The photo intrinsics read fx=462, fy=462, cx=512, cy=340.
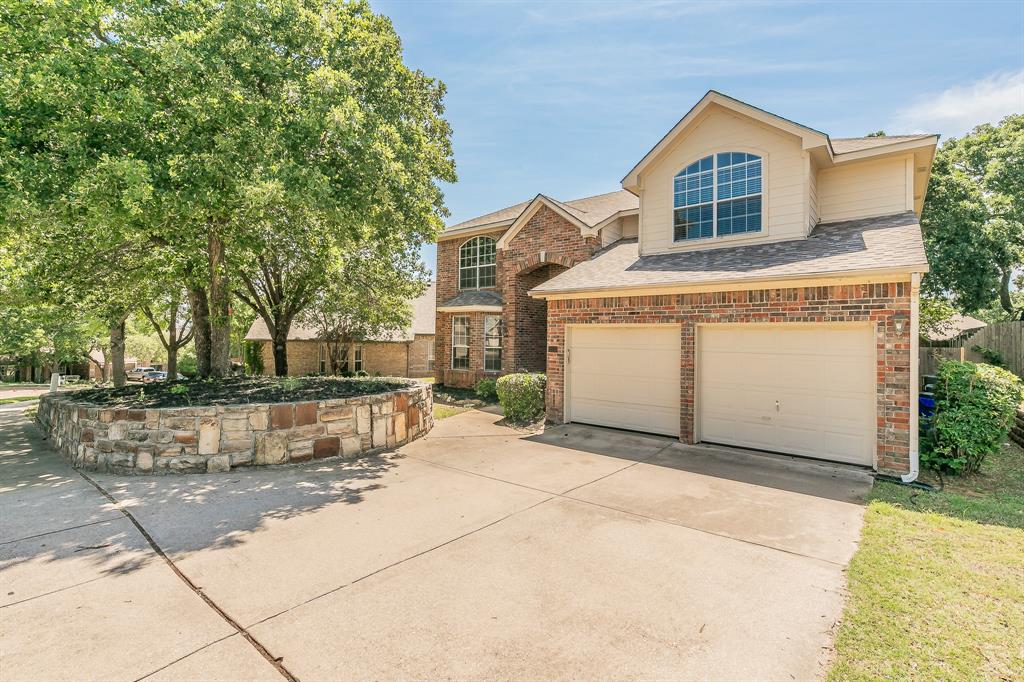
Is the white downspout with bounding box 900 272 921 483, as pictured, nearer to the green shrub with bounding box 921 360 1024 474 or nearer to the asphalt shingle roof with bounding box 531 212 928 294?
the asphalt shingle roof with bounding box 531 212 928 294

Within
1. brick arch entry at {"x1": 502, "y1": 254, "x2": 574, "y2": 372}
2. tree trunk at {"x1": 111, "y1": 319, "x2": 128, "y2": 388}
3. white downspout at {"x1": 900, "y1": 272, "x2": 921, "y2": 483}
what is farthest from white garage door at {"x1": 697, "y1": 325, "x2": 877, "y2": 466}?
tree trunk at {"x1": 111, "y1": 319, "x2": 128, "y2": 388}

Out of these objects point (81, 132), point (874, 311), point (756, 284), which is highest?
point (81, 132)

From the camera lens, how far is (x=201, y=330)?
10.9 metres

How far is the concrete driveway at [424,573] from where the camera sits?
291 centimetres

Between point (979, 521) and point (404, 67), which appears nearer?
point (979, 521)

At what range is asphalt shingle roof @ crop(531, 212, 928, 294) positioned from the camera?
729 cm

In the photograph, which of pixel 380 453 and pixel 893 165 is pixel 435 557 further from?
pixel 893 165

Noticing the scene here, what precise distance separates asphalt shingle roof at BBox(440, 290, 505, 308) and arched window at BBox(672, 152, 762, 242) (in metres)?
7.21

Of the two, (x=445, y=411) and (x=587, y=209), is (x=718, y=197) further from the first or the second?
(x=445, y=411)

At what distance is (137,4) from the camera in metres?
7.15

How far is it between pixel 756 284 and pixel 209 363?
1172 centimetres

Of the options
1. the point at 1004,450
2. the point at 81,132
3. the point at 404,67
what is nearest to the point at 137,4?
the point at 81,132

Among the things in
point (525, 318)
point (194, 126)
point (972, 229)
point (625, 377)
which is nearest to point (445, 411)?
point (525, 318)

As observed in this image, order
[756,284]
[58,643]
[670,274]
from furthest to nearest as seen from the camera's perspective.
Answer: [670,274] < [756,284] < [58,643]
